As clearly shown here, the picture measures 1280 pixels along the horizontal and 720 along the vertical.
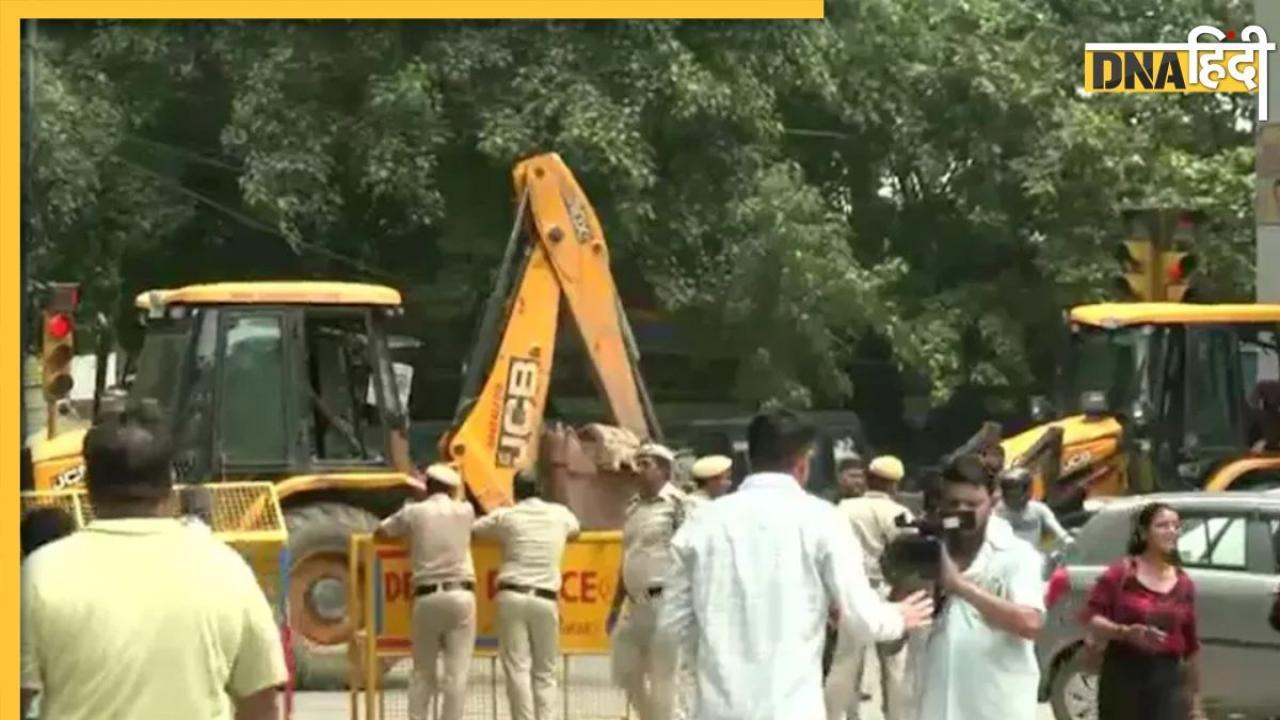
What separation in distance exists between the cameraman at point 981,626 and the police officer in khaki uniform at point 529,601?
6.78 m

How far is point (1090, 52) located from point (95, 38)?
11.4 metres

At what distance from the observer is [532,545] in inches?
591

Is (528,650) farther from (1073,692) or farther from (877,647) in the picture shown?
(1073,692)

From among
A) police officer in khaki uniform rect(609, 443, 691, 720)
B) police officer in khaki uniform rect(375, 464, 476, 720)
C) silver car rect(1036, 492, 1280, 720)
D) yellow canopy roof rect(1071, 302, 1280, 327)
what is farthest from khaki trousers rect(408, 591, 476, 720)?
yellow canopy roof rect(1071, 302, 1280, 327)

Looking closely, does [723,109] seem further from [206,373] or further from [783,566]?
[783,566]

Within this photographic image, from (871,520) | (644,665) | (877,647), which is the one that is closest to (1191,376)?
(871,520)

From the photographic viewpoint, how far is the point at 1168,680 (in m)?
10.3

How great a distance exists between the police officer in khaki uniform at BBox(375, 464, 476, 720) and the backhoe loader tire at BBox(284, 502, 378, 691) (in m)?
3.46

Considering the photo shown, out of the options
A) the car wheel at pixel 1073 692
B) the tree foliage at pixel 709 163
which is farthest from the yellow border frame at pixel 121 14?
the tree foliage at pixel 709 163

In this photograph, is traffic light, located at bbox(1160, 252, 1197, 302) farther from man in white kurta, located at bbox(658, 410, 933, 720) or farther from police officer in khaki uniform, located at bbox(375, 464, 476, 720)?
man in white kurta, located at bbox(658, 410, 933, 720)

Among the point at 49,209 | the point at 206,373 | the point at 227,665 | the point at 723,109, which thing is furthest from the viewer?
the point at 723,109

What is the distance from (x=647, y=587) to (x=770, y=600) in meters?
6.79

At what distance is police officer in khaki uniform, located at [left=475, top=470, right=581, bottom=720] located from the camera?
1501 centimetres

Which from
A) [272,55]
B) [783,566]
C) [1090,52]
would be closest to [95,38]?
[272,55]
